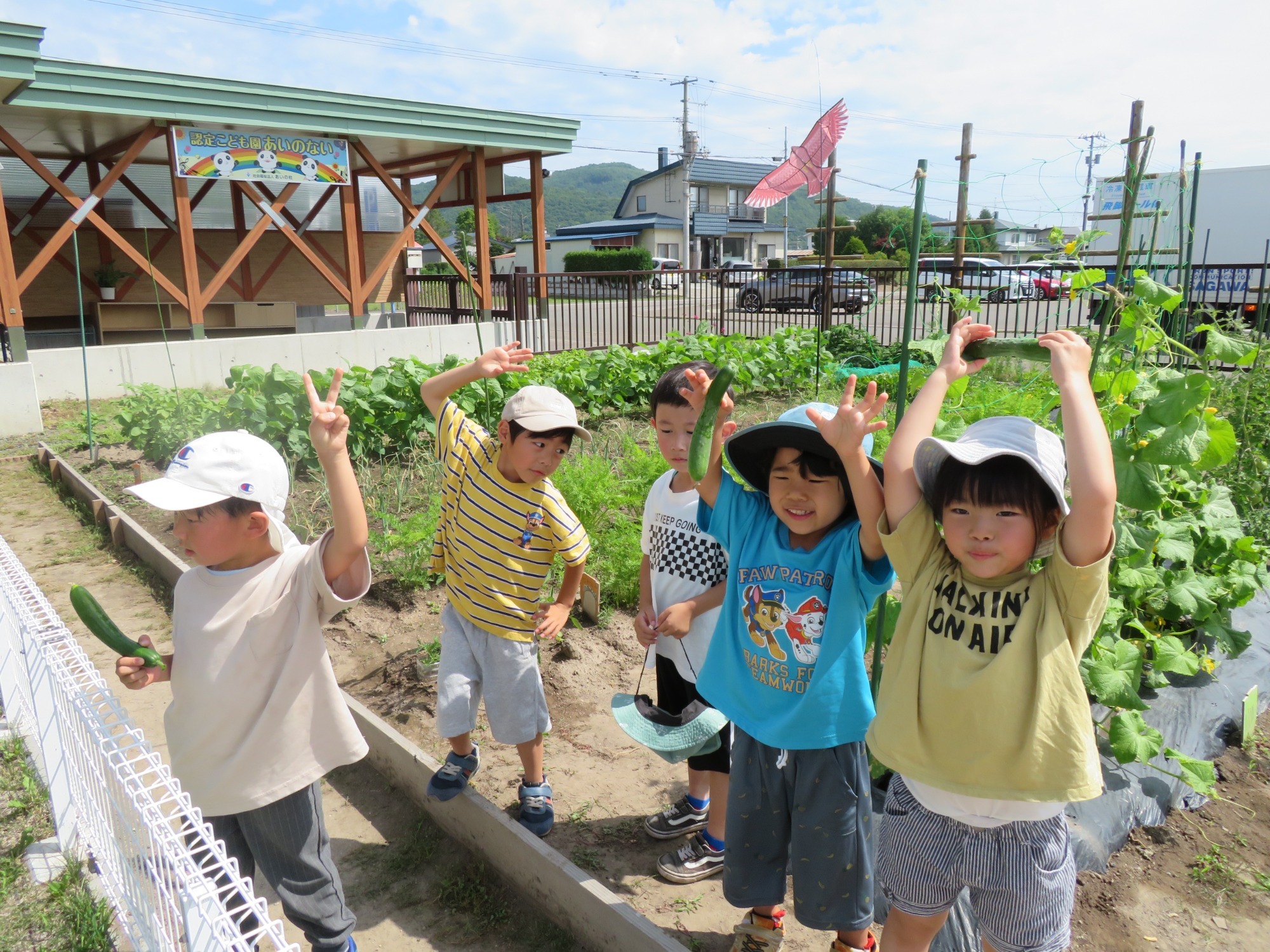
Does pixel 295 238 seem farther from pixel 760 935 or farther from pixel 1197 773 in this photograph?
pixel 1197 773

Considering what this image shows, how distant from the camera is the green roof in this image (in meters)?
10.3

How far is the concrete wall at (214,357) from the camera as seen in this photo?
33.2ft

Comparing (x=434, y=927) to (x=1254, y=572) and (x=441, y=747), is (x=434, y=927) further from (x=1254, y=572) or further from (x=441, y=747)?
(x=1254, y=572)

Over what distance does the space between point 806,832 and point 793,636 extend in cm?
47

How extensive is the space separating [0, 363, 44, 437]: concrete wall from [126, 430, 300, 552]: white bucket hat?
923 centimetres

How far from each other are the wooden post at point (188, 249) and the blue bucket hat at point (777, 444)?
11465mm

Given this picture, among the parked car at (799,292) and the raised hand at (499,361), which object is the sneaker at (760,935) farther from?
the parked car at (799,292)

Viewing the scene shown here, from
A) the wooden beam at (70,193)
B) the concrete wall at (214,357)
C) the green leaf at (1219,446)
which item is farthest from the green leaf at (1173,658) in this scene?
the wooden beam at (70,193)

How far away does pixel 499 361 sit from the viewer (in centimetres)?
264

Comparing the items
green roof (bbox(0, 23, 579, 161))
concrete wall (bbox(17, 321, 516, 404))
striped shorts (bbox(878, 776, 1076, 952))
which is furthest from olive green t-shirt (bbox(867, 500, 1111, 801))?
green roof (bbox(0, 23, 579, 161))

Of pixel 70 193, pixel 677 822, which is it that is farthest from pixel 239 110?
pixel 677 822

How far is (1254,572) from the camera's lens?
3.33 meters

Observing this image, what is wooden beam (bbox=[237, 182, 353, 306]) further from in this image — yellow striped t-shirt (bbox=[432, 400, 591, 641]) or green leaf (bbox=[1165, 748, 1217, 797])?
green leaf (bbox=[1165, 748, 1217, 797])

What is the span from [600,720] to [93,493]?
515cm
